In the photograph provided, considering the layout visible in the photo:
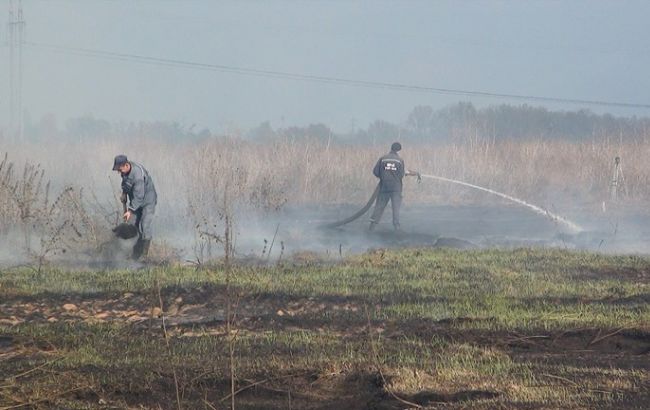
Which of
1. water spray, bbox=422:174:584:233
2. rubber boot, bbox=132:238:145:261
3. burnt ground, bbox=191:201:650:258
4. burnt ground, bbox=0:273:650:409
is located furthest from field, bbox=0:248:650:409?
water spray, bbox=422:174:584:233

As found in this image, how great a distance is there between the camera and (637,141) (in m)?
34.2

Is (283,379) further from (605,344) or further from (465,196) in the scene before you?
(465,196)

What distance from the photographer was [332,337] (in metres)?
9.01

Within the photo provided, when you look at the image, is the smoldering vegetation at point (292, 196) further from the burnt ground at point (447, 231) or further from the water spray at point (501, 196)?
the water spray at point (501, 196)

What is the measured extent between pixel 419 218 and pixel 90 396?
20.0m

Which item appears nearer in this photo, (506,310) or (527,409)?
(527,409)

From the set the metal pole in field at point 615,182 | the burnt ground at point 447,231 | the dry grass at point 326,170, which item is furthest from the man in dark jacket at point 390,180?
the metal pole in field at point 615,182

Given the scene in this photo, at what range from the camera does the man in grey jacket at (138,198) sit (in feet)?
49.1

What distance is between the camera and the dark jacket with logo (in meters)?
20.7

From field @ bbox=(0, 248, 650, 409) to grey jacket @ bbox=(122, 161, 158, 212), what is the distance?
162 centimetres

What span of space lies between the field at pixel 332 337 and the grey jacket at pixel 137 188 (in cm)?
162

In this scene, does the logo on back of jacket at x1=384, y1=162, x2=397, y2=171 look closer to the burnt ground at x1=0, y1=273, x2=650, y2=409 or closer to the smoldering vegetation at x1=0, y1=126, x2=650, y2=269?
the smoldering vegetation at x1=0, y1=126, x2=650, y2=269

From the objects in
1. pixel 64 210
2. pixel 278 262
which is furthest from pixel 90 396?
pixel 64 210

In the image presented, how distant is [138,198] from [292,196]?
44.5 feet
